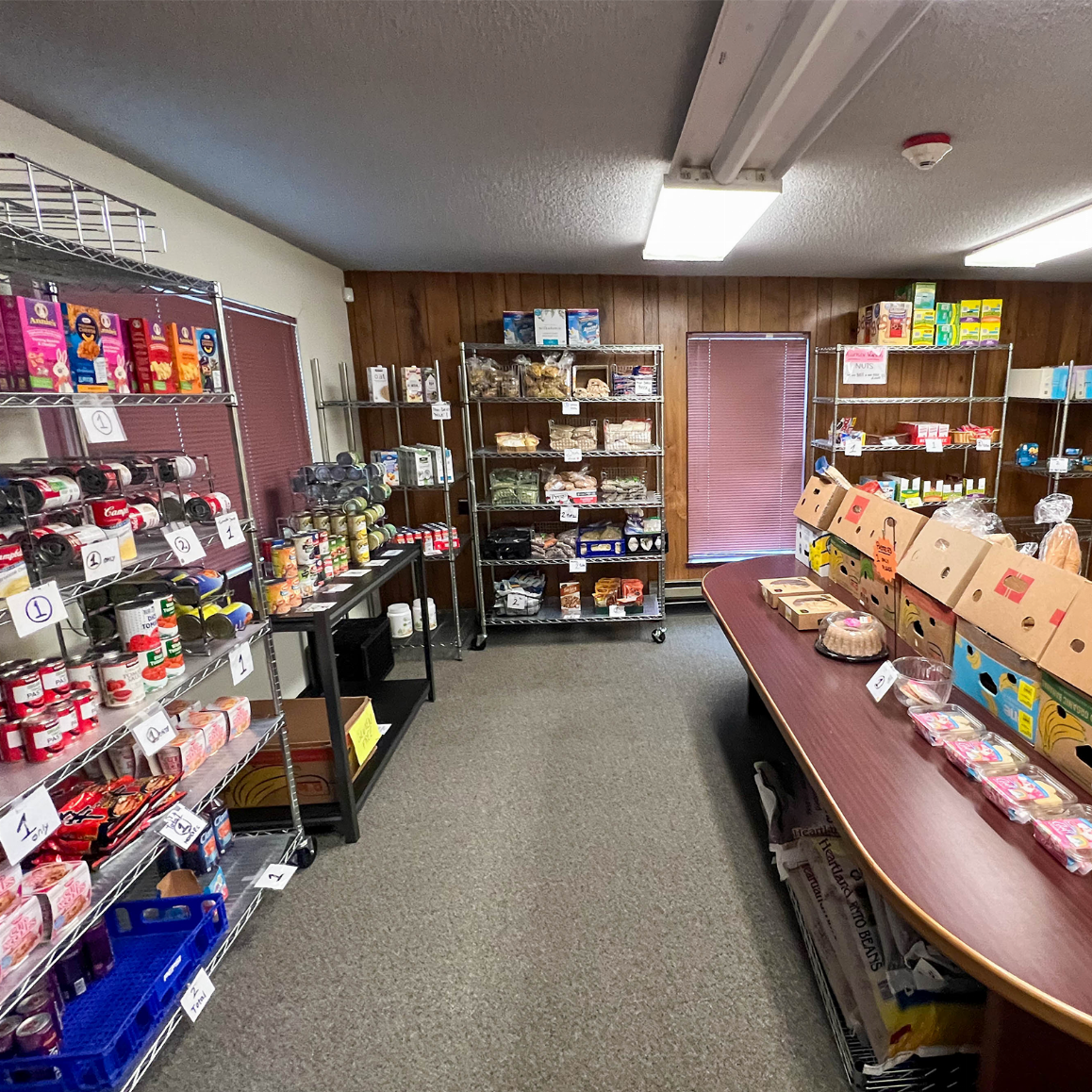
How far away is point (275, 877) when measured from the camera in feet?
6.06

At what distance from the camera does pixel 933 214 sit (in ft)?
8.79

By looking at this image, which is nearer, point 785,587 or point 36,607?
point 36,607

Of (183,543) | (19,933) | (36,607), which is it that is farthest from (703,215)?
(19,933)

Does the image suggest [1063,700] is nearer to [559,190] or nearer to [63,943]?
[63,943]

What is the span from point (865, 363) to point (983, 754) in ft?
10.7

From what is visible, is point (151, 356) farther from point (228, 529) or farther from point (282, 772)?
point (282, 772)

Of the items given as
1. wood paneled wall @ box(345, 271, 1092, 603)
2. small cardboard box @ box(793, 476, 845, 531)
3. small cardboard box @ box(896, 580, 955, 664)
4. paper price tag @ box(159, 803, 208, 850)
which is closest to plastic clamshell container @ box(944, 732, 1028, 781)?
small cardboard box @ box(896, 580, 955, 664)

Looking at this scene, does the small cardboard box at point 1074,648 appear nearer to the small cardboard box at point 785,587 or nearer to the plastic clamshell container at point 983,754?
the plastic clamshell container at point 983,754

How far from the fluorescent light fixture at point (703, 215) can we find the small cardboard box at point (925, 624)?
4.64 ft

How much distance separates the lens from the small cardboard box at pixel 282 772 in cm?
215

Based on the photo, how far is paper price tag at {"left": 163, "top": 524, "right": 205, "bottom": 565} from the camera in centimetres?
147

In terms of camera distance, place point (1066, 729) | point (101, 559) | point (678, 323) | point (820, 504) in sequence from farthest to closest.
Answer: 1. point (678, 323)
2. point (820, 504)
3. point (101, 559)
4. point (1066, 729)

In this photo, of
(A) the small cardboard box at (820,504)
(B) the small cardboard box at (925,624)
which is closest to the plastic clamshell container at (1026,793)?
(B) the small cardboard box at (925,624)

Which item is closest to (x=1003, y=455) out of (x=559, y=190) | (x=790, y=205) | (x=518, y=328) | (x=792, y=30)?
(x=790, y=205)
